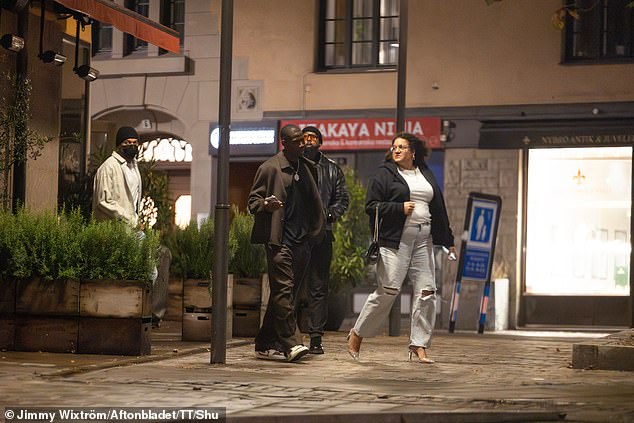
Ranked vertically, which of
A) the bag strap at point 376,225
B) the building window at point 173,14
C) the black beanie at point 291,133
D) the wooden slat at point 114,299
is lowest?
the wooden slat at point 114,299

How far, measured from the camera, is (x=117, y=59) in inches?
1022

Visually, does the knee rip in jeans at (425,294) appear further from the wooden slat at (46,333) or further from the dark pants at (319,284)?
the wooden slat at (46,333)

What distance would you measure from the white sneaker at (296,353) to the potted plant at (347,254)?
16.8 ft

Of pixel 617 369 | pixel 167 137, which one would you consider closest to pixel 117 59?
pixel 167 137

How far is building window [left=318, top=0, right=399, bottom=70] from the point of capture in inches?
953

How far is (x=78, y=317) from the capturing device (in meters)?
12.0

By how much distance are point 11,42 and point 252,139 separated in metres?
10.2

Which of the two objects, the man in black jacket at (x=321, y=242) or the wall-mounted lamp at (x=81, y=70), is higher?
the wall-mounted lamp at (x=81, y=70)

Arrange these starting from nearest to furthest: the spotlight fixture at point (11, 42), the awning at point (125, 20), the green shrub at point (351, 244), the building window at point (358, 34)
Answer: the awning at point (125, 20), the spotlight fixture at point (11, 42), the green shrub at point (351, 244), the building window at point (358, 34)

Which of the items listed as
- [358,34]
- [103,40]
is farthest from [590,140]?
[103,40]

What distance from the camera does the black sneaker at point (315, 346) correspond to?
1299 cm

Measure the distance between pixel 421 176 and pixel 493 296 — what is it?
32.7 feet

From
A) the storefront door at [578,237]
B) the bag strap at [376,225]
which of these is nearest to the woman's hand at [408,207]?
the bag strap at [376,225]

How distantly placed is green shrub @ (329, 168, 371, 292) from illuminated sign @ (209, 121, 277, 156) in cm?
617
